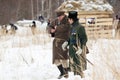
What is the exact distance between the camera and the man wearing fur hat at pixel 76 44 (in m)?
7.17

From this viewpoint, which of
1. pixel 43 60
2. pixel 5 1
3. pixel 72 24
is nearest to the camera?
pixel 72 24

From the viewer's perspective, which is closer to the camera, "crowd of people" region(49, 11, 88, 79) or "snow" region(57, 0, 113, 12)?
"crowd of people" region(49, 11, 88, 79)

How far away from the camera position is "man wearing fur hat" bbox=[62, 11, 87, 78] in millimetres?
7168

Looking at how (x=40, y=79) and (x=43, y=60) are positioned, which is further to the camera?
(x=43, y=60)

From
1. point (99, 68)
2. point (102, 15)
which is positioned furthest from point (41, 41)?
point (99, 68)

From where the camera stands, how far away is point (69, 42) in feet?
25.7

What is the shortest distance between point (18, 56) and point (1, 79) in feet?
13.0

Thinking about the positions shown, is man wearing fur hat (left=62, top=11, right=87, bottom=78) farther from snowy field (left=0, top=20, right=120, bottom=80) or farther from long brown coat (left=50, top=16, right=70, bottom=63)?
long brown coat (left=50, top=16, right=70, bottom=63)

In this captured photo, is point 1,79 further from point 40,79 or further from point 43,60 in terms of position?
point 43,60

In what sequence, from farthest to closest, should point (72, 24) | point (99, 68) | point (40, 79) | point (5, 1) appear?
point (5, 1) < point (40, 79) < point (72, 24) < point (99, 68)

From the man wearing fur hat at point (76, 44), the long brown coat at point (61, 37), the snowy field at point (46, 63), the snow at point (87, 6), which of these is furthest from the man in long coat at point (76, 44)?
the snow at point (87, 6)

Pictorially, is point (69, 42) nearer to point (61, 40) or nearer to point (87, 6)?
point (61, 40)

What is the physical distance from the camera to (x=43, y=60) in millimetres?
11508

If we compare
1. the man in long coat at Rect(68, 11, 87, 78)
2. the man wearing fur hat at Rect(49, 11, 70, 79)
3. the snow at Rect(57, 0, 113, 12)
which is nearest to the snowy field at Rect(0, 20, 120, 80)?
the man in long coat at Rect(68, 11, 87, 78)
